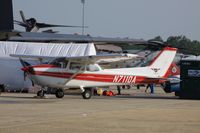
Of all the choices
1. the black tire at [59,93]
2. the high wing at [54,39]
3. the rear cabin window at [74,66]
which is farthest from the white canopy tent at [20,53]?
the high wing at [54,39]

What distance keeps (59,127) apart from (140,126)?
6.64ft

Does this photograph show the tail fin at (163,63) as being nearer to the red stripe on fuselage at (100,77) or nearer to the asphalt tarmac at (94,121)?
the red stripe on fuselage at (100,77)

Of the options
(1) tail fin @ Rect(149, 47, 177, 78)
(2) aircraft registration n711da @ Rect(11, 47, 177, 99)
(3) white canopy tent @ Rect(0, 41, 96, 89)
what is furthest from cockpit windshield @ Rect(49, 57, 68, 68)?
(3) white canopy tent @ Rect(0, 41, 96, 89)

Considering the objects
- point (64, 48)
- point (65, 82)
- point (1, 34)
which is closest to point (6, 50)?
point (64, 48)

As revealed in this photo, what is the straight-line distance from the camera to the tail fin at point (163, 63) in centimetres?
3158

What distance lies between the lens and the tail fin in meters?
31.6

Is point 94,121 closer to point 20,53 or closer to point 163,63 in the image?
point 163,63

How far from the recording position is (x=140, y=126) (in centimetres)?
1429

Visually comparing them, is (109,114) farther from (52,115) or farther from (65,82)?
(65,82)

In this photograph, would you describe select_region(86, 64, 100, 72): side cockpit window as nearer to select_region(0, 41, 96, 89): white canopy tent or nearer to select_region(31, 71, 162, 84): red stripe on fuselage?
select_region(31, 71, 162, 84): red stripe on fuselage

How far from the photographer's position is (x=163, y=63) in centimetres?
3188

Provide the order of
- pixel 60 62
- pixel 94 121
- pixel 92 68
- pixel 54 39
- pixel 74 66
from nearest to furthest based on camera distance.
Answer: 1. pixel 94 121
2. pixel 60 62
3. pixel 74 66
4. pixel 92 68
5. pixel 54 39

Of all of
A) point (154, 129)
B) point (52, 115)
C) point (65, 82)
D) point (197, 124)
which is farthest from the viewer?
point (65, 82)

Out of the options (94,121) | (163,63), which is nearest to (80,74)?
(163,63)
